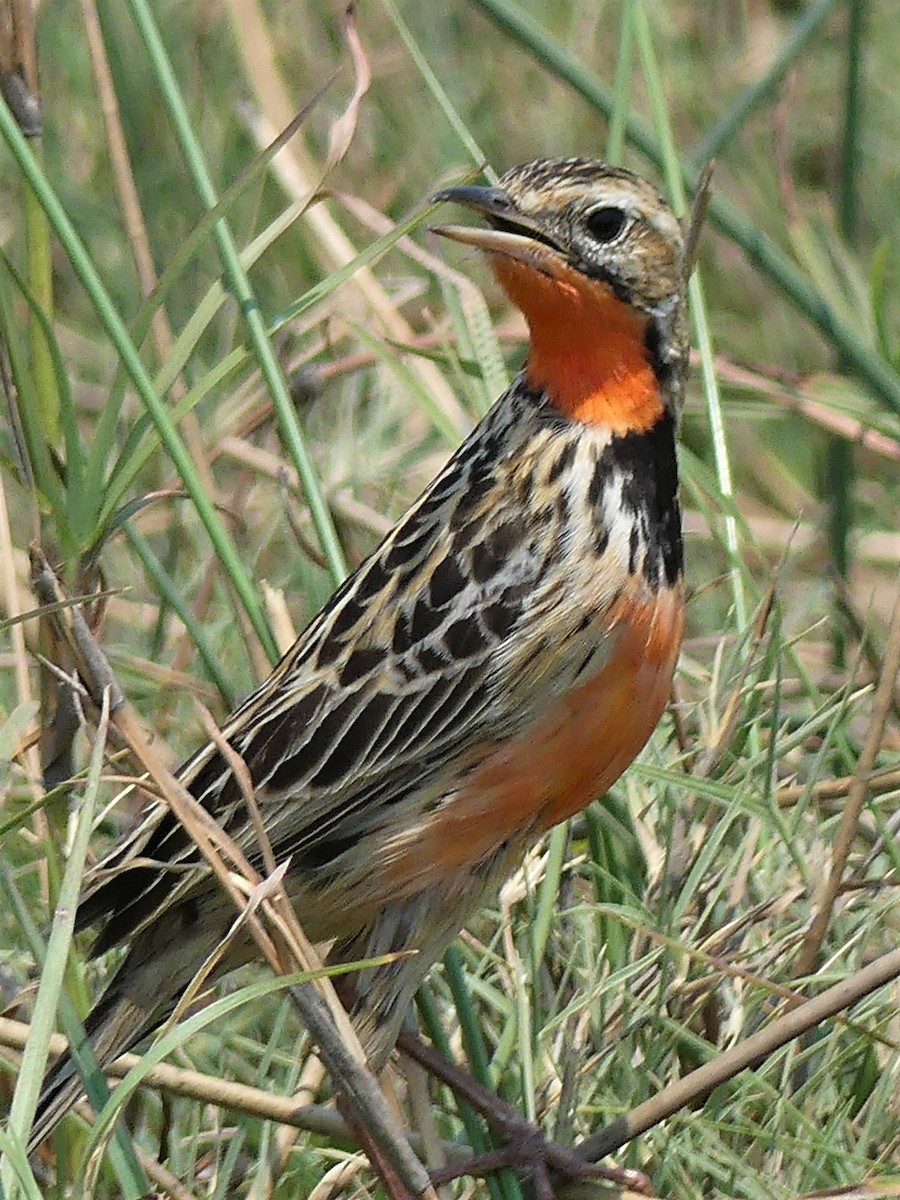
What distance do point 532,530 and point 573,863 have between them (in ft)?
2.10

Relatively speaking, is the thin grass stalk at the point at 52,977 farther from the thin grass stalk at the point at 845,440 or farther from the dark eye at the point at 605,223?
the thin grass stalk at the point at 845,440

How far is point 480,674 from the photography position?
3508 millimetres

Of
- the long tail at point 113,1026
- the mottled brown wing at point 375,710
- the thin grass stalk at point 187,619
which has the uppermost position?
the thin grass stalk at point 187,619

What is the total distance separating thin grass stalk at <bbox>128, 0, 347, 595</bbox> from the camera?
11.7 feet

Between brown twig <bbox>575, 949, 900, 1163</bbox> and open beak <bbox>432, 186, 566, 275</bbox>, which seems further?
open beak <bbox>432, 186, 566, 275</bbox>

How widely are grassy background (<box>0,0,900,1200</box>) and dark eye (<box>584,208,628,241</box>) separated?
0.44m

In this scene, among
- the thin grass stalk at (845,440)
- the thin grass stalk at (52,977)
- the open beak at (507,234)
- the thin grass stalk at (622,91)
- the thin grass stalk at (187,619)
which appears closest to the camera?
the thin grass stalk at (52,977)

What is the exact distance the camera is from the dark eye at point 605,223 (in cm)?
364

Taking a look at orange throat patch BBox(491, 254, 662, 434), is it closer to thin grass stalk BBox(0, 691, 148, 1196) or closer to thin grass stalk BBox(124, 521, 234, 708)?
thin grass stalk BBox(124, 521, 234, 708)

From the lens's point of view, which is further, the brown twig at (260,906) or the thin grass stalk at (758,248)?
the thin grass stalk at (758,248)

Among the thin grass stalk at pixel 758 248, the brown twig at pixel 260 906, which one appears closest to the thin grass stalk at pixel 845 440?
the thin grass stalk at pixel 758 248

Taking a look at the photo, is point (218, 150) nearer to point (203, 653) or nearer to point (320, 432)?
point (320, 432)

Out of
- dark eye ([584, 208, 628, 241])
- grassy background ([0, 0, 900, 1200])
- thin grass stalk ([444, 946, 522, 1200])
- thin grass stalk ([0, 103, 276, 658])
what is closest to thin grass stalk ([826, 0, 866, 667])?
grassy background ([0, 0, 900, 1200])

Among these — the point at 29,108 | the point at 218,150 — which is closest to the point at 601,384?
the point at 29,108
